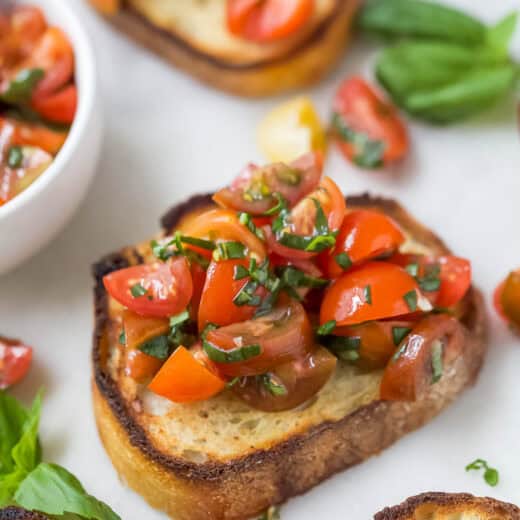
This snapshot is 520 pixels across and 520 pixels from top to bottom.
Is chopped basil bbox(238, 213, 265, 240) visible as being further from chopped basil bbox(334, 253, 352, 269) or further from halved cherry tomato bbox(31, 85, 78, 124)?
halved cherry tomato bbox(31, 85, 78, 124)

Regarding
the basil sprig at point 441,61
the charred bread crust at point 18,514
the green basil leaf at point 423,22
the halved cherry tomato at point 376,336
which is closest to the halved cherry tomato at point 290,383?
the halved cherry tomato at point 376,336

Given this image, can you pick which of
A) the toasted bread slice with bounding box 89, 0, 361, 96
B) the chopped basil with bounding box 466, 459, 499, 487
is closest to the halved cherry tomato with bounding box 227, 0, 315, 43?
the toasted bread slice with bounding box 89, 0, 361, 96

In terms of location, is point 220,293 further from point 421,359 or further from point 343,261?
point 421,359

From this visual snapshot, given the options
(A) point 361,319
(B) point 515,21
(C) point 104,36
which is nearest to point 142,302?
(A) point 361,319

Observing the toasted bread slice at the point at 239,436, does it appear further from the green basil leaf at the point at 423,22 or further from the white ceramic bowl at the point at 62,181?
the green basil leaf at the point at 423,22

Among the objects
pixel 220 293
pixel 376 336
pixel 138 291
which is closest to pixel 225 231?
pixel 220 293
